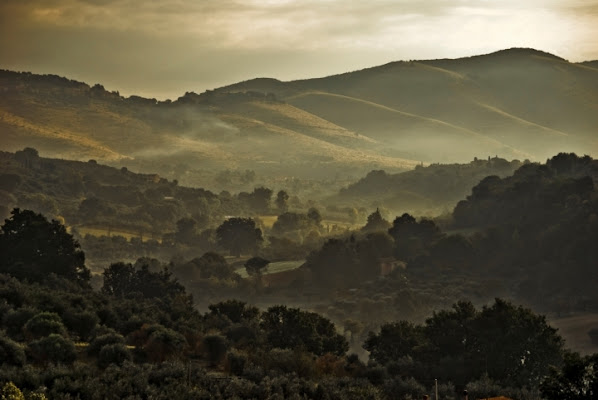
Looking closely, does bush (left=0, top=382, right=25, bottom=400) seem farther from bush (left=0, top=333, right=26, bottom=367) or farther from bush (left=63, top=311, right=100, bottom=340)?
bush (left=63, top=311, right=100, bottom=340)

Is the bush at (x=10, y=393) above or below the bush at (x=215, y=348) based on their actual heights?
above

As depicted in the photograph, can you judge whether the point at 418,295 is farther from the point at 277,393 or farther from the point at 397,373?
the point at 277,393

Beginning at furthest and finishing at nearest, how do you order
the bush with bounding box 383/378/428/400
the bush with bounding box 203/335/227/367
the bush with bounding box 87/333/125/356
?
the bush with bounding box 203/335/227/367
the bush with bounding box 87/333/125/356
the bush with bounding box 383/378/428/400

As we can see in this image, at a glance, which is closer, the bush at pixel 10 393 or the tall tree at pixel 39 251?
the bush at pixel 10 393

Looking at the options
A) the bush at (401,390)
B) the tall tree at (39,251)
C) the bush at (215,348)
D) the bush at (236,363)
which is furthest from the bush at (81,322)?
the tall tree at (39,251)

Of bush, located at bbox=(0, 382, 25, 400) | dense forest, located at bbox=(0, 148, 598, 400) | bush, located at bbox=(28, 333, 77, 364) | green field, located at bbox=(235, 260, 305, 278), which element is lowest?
green field, located at bbox=(235, 260, 305, 278)

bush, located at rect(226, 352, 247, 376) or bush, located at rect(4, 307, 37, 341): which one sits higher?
bush, located at rect(4, 307, 37, 341)

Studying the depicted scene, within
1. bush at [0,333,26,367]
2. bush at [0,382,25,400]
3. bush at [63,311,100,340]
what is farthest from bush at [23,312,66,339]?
bush at [0,382,25,400]

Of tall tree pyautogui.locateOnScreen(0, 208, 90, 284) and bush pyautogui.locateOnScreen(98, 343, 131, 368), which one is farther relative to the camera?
tall tree pyautogui.locateOnScreen(0, 208, 90, 284)

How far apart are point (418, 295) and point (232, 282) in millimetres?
31341

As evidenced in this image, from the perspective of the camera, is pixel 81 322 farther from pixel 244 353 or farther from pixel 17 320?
pixel 244 353

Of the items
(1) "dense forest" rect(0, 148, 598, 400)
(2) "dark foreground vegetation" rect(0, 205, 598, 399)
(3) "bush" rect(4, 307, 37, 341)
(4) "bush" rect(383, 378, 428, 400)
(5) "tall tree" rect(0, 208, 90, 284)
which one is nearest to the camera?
(2) "dark foreground vegetation" rect(0, 205, 598, 399)

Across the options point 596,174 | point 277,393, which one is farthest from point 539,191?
point 277,393

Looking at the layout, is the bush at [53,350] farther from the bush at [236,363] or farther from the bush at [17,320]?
the bush at [236,363]
